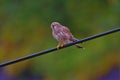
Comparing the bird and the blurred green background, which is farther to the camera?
the blurred green background

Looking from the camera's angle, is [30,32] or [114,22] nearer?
[114,22]

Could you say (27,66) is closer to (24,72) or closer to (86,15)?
(24,72)

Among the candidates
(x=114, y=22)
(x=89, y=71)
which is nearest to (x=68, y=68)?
(x=89, y=71)

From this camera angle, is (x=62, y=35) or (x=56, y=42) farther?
(x=56, y=42)

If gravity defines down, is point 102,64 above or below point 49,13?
below

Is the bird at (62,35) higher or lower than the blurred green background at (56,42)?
lower

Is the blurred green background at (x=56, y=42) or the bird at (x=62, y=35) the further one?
the blurred green background at (x=56, y=42)

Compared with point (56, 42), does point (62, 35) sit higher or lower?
lower

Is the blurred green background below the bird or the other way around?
the other way around
